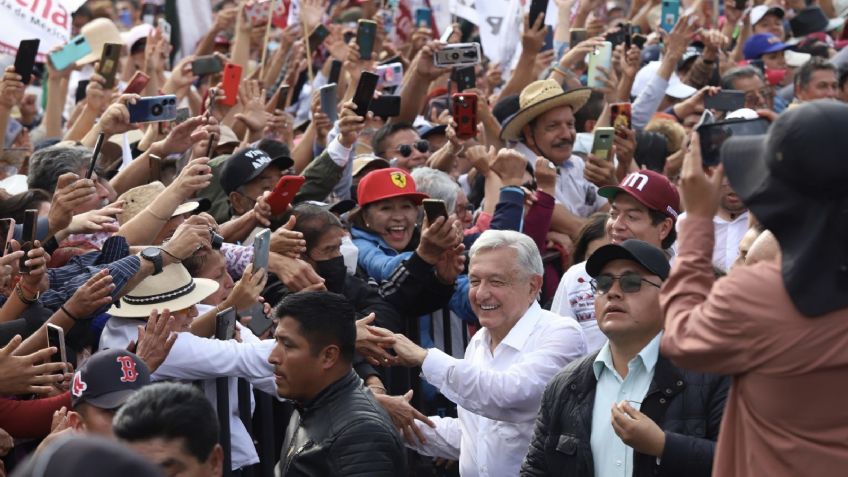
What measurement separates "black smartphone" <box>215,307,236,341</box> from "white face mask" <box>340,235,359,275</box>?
4.68 feet

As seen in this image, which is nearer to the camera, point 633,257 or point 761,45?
point 633,257

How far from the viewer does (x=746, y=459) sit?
3.88 metres

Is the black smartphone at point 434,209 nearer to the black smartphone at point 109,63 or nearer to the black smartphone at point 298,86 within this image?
the black smartphone at point 109,63

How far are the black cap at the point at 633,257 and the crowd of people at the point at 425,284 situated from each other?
0.04 feet

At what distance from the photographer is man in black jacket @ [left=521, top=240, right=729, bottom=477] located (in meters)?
4.75

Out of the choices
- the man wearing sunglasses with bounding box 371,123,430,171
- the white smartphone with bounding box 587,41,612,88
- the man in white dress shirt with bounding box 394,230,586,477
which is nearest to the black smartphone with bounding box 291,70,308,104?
the man wearing sunglasses with bounding box 371,123,430,171

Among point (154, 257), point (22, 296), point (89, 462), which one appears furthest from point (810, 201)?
point (22, 296)

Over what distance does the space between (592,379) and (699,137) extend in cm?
136

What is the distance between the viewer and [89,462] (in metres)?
2.36

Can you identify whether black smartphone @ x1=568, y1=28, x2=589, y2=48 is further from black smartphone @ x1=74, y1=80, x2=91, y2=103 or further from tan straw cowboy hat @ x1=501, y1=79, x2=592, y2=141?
black smartphone @ x1=74, y1=80, x2=91, y2=103

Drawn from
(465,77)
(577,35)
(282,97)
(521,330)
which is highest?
(521,330)

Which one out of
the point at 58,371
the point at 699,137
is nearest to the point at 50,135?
the point at 58,371

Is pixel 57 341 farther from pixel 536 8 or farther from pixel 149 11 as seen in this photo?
pixel 149 11

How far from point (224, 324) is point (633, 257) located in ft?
6.01
